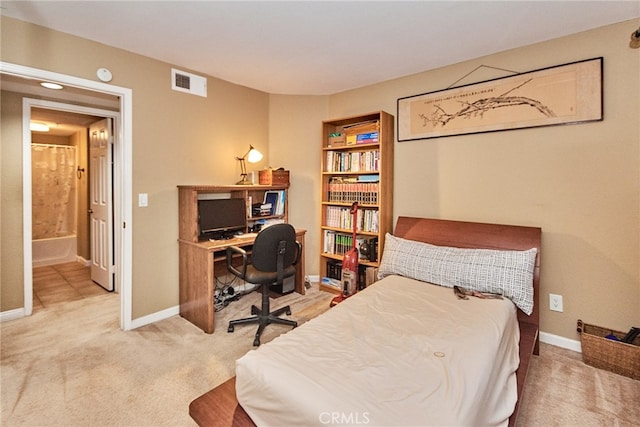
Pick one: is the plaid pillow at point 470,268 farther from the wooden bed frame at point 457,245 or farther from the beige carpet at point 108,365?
the beige carpet at point 108,365

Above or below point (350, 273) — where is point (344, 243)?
above

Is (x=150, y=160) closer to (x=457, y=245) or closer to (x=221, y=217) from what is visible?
(x=221, y=217)

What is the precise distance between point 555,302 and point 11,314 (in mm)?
4727

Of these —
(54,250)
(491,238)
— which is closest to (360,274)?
(491,238)

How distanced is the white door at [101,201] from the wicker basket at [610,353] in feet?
15.2

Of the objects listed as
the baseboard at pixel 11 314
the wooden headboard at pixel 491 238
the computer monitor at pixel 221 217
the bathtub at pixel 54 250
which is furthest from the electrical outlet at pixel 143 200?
the bathtub at pixel 54 250

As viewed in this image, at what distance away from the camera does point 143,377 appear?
2.03 m

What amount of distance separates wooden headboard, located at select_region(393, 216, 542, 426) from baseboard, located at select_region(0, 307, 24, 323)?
3.64 metres

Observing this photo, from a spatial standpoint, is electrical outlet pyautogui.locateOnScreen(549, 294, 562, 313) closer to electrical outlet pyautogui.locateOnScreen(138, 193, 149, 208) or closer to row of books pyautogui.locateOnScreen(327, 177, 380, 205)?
row of books pyautogui.locateOnScreen(327, 177, 380, 205)

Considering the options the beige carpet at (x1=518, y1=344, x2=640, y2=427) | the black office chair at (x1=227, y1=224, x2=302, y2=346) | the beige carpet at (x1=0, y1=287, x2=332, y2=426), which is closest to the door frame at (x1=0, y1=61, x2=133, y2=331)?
the beige carpet at (x1=0, y1=287, x2=332, y2=426)

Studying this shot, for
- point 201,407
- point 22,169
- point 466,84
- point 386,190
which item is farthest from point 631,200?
point 22,169

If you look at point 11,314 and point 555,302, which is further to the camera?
point 11,314

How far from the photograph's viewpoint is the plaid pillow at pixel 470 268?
2.16 m

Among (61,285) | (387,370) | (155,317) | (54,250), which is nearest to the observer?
(387,370)
